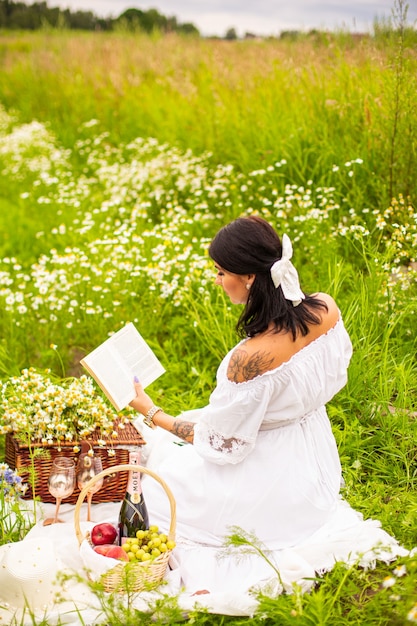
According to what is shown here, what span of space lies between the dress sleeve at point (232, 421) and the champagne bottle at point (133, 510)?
1.00 feet

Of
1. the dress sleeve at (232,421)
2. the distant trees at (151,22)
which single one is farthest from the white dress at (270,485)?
the distant trees at (151,22)

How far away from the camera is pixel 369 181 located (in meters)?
5.03

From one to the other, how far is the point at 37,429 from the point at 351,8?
4486mm

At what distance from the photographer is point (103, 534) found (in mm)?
2834

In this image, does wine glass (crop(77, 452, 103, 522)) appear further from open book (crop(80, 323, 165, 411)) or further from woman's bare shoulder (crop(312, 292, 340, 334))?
woman's bare shoulder (crop(312, 292, 340, 334))

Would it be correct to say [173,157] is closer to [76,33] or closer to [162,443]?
[162,443]

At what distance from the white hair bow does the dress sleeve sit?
14.8 inches

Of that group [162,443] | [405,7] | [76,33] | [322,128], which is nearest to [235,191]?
[322,128]

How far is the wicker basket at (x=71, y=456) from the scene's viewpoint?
3215 millimetres

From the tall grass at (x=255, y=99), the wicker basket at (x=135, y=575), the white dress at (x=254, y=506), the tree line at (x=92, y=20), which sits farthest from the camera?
the tree line at (x=92, y=20)

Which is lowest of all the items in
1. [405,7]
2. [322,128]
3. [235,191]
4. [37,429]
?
[37,429]

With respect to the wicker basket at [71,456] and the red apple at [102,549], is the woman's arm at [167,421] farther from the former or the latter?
the red apple at [102,549]

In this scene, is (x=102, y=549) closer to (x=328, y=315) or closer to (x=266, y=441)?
(x=266, y=441)

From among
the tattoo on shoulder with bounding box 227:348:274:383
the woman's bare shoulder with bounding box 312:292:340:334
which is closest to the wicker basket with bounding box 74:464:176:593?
the tattoo on shoulder with bounding box 227:348:274:383
